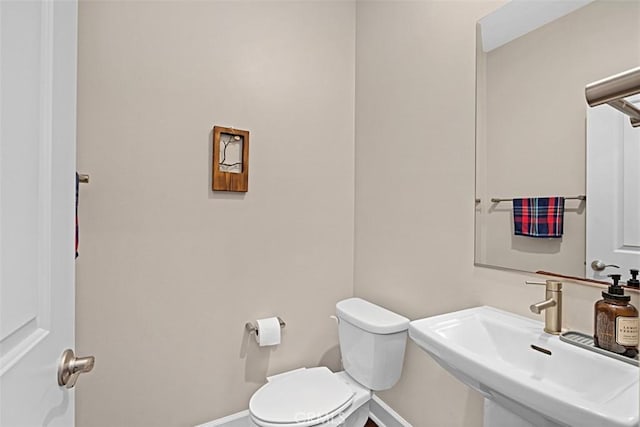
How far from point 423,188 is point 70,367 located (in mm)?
1444

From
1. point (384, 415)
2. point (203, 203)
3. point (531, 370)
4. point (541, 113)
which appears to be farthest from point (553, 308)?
point (203, 203)

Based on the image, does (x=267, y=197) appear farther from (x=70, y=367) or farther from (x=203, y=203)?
(x=70, y=367)

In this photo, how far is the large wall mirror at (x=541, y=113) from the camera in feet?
3.45

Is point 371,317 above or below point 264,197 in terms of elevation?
below

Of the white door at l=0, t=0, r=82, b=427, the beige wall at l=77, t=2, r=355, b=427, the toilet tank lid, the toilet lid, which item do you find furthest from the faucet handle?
the white door at l=0, t=0, r=82, b=427

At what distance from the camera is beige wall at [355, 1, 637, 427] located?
1.42 meters

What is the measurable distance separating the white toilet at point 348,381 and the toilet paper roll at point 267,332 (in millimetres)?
187

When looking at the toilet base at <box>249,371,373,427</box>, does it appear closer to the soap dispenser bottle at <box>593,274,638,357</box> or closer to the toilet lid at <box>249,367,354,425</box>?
the toilet lid at <box>249,367,354,425</box>

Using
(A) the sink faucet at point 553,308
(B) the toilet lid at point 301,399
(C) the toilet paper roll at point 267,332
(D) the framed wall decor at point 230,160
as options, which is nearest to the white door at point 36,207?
(B) the toilet lid at point 301,399

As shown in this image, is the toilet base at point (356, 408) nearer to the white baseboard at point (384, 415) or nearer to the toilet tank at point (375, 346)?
the toilet tank at point (375, 346)

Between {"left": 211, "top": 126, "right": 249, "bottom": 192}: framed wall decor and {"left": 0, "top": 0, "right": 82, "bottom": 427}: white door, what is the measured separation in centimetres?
98

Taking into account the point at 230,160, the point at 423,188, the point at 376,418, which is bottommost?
the point at 376,418

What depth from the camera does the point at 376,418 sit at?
193cm

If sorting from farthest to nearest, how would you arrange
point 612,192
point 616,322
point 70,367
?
point 612,192 → point 616,322 → point 70,367
